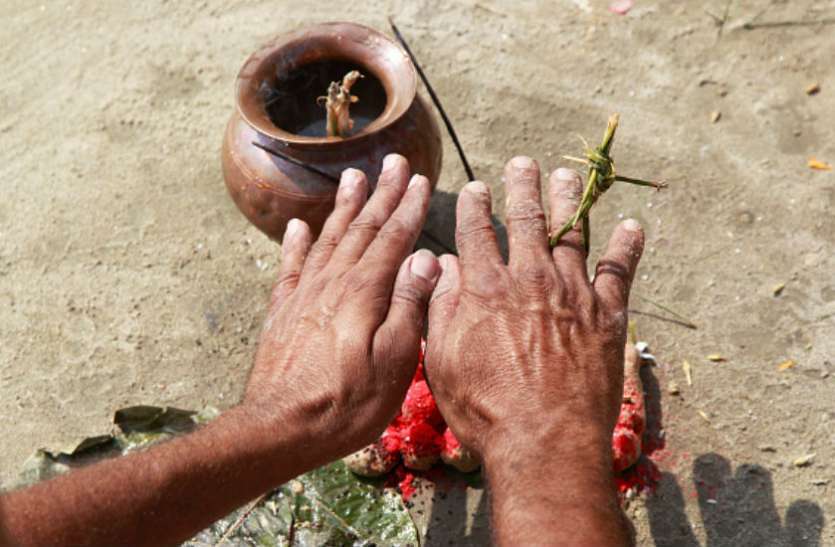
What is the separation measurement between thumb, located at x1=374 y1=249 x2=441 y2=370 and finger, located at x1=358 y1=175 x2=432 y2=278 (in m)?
0.04

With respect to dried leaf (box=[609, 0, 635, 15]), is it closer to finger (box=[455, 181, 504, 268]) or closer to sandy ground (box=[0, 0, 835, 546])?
sandy ground (box=[0, 0, 835, 546])

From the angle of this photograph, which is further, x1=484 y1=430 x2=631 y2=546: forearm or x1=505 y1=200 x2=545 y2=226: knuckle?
x1=505 y1=200 x2=545 y2=226: knuckle

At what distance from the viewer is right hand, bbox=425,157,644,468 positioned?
244 cm

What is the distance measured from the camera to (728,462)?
407 centimetres

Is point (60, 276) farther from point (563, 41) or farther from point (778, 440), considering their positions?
point (778, 440)

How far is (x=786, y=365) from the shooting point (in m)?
4.38

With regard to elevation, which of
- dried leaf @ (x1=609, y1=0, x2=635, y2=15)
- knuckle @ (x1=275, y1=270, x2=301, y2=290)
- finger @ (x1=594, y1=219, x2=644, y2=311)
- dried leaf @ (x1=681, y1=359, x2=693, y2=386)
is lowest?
dried leaf @ (x1=681, y1=359, x2=693, y2=386)

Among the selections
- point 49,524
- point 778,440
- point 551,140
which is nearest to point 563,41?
point 551,140

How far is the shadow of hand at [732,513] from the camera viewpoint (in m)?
3.83

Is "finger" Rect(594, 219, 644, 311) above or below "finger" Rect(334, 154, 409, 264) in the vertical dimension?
below

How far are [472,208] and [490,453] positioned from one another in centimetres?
84

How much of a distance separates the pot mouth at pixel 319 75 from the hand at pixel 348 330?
887 millimetres

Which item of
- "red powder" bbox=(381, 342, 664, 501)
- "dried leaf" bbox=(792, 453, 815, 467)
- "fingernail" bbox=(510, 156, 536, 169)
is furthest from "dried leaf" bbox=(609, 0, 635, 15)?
"fingernail" bbox=(510, 156, 536, 169)

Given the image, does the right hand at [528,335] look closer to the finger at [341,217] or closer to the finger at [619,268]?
the finger at [619,268]
